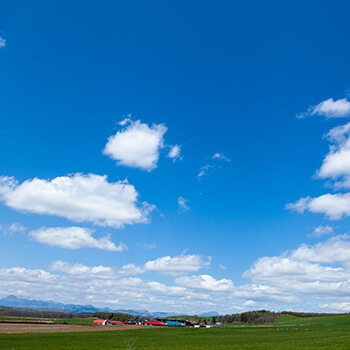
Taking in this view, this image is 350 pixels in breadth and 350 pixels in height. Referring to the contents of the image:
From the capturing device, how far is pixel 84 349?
46.3 metres

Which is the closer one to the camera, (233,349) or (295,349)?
(295,349)

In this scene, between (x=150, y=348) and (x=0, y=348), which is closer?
(x=0, y=348)

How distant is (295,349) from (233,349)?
8.39 metres

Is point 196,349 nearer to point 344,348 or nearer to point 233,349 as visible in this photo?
point 233,349

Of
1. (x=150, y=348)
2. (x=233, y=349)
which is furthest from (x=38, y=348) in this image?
(x=233, y=349)

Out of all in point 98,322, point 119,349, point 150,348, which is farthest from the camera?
point 98,322

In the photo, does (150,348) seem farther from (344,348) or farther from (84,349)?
(344,348)

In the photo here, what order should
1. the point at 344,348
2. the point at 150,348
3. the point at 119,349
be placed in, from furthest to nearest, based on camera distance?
the point at 150,348
the point at 119,349
the point at 344,348

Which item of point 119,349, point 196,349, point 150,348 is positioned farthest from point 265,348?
point 119,349

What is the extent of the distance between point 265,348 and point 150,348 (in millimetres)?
16817

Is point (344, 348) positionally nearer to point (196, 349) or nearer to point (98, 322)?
point (196, 349)

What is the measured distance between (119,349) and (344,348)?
2941 cm

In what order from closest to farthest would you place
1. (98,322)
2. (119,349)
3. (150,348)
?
(119,349), (150,348), (98,322)

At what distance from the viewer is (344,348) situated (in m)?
40.8
